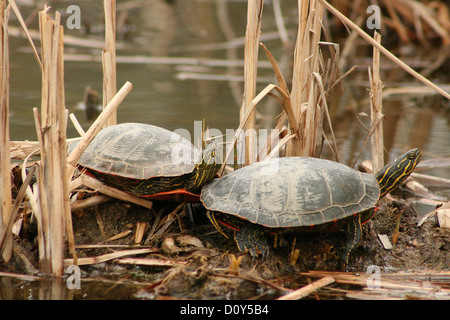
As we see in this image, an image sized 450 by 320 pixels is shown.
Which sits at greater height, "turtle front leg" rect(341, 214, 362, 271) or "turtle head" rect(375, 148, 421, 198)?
"turtle head" rect(375, 148, 421, 198)

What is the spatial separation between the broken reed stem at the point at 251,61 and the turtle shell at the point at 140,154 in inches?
18.1

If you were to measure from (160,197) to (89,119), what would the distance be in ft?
9.46

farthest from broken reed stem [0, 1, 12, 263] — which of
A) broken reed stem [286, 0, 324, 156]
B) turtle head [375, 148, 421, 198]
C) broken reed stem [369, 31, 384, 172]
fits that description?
broken reed stem [369, 31, 384, 172]

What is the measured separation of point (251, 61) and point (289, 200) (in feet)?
3.26

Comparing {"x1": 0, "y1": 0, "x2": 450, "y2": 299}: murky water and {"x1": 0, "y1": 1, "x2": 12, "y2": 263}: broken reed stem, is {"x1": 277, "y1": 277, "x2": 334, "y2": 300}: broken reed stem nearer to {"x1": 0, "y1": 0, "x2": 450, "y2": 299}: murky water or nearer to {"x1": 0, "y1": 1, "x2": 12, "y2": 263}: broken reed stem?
{"x1": 0, "y1": 0, "x2": 450, "y2": 299}: murky water

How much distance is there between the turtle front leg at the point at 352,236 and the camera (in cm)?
277

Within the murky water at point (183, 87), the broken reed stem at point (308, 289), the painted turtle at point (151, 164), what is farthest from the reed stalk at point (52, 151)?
the murky water at point (183, 87)

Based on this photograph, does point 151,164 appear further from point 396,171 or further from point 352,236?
point 396,171

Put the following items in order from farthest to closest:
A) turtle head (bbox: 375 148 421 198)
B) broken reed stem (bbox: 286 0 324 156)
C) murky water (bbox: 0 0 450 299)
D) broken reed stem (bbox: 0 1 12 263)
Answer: murky water (bbox: 0 0 450 299)
broken reed stem (bbox: 286 0 324 156)
turtle head (bbox: 375 148 421 198)
broken reed stem (bbox: 0 1 12 263)

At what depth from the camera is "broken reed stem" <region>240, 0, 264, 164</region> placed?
3.10m

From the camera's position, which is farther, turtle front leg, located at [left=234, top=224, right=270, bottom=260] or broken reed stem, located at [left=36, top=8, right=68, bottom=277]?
turtle front leg, located at [left=234, top=224, right=270, bottom=260]

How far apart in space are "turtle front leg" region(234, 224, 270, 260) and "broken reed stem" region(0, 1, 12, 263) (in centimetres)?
119

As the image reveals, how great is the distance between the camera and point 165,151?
9.79ft

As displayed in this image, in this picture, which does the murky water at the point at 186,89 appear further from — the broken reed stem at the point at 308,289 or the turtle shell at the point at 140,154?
the broken reed stem at the point at 308,289
